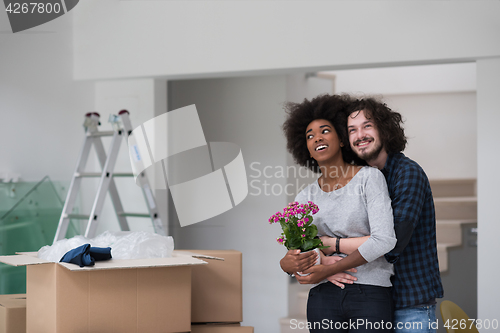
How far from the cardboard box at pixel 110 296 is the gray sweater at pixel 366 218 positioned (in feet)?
1.67

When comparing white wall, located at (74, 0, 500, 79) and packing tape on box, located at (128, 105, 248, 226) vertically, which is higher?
white wall, located at (74, 0, 500, 79)

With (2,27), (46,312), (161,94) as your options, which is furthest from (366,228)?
(2,27)

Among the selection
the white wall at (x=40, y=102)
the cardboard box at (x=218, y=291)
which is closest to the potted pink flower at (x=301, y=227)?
the cardboard box at (x=218, y=291)

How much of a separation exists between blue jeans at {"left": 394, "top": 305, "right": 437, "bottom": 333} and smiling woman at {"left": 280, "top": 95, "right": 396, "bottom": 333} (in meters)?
0.06

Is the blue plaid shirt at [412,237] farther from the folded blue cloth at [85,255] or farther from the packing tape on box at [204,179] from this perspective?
the packing tape on box at [204,179]

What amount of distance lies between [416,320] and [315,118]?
0.78m

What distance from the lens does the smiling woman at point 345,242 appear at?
4.90ft

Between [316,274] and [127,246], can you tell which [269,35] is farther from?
[316,274]

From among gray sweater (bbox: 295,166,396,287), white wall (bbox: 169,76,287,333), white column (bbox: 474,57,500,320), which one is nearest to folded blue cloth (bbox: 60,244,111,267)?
gray sweater (bbox: 295,166,396,287)

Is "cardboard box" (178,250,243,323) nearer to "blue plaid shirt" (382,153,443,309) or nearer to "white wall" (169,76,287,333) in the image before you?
"blue plaid shirt" (382,153,443,309)

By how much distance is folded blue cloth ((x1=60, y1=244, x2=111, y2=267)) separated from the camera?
158 cm

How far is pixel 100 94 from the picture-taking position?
11.1 feet

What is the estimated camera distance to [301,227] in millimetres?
1531

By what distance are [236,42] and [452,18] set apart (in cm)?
125
